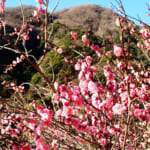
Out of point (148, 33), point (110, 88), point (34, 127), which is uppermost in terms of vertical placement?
point (148, 33)

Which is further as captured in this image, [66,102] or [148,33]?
[148,33]

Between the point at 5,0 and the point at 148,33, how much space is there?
346 cm

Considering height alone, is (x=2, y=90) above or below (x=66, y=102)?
below

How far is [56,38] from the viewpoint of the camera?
1507cm

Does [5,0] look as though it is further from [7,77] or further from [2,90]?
[7,77]

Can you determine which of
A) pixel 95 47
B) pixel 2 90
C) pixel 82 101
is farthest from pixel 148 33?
pixel 2 90

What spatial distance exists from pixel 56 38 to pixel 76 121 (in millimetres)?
13858

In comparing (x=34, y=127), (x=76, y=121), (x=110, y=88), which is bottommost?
(x=34, y=127)

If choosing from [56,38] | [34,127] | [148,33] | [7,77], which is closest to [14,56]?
[7,77]

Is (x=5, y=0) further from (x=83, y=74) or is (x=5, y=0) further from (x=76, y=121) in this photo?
(x=76, y=121)

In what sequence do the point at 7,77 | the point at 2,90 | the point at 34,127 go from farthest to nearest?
the point at 7,77 → the point at 2,90 → the point at 34,127

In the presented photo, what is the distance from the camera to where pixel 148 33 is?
14.4 ft

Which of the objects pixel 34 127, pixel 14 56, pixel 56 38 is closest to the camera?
pixel 34 127

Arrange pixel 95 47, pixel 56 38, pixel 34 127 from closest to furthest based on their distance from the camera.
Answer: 1. pixel 34 127
2. pixel 95 47
3. pixel 56 38
